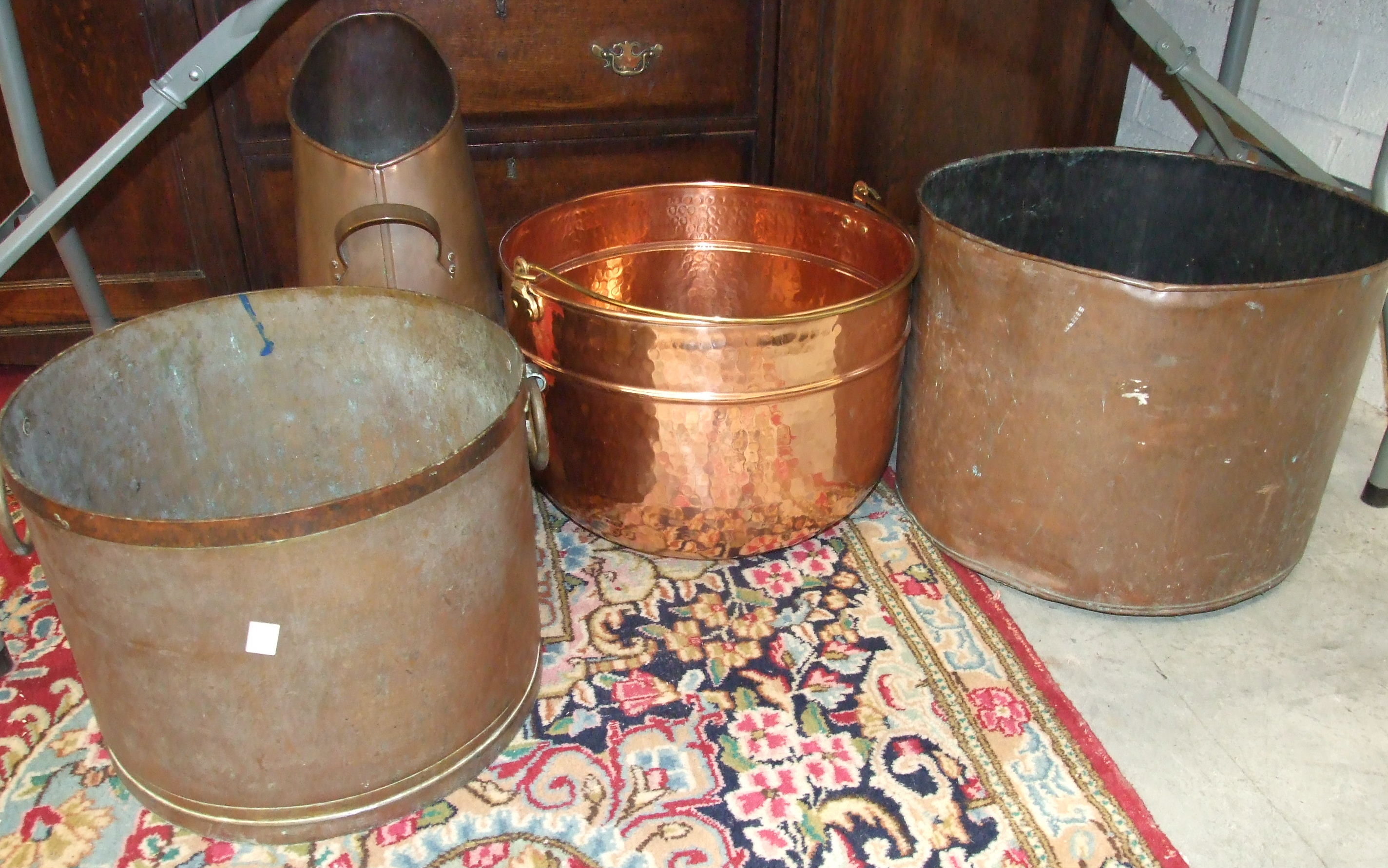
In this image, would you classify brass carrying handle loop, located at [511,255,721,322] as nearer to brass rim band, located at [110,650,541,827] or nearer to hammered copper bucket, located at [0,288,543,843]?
hammered copper bucket, located at [0,288,543,843]

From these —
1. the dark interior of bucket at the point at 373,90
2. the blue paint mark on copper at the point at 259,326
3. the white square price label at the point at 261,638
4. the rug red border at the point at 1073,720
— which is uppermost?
the dark interior of bucket at the point at 373,90

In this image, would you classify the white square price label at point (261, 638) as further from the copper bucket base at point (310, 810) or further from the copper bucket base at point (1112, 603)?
the copper bucket base at point (1112, 603)

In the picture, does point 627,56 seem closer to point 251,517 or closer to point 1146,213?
point 1146,213

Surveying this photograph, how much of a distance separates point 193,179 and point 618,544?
102 centimetres

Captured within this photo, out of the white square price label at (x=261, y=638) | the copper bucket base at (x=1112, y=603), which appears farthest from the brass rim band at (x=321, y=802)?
the copper bucket base at (x=1112, y=603)

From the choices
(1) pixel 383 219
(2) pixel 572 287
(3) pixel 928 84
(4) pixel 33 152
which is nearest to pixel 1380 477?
(3) pixel 928 84

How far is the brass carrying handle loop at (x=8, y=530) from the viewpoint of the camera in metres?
1.06

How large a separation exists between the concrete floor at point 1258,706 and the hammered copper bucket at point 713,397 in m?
0.35

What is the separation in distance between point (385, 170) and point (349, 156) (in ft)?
0.60

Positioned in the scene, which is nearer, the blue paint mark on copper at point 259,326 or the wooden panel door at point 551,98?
the blue paint mark on copper at point 259,326

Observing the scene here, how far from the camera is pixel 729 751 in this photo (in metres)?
1.29

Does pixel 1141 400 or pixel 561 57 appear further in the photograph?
pixel 561 57

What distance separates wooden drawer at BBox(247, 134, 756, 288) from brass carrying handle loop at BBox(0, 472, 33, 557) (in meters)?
0.93

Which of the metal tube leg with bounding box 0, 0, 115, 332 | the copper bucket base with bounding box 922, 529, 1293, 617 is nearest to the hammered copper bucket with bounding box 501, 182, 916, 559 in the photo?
the copper bucket base with bounding box 922, 529, 1293, 617
